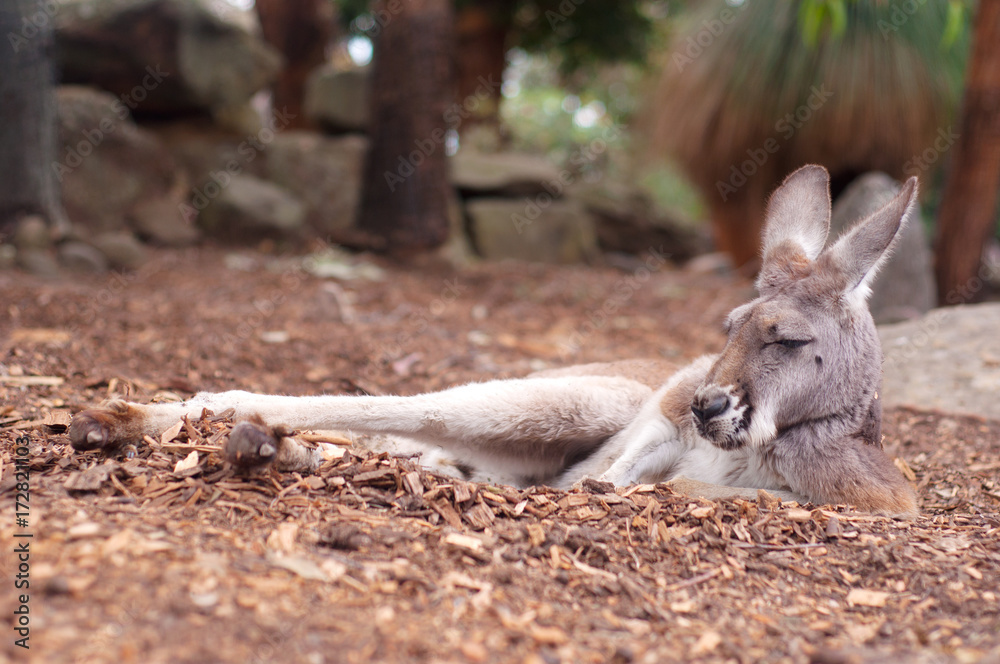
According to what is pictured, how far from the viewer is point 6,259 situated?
652 centimetres

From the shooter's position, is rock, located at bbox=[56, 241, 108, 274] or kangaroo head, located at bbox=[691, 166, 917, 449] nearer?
kangaroo head, located at bbox=[691, 166, 917, 449]

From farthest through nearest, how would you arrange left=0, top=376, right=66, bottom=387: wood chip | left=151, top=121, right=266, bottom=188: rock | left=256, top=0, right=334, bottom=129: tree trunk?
left=256, top=0, right=334, bottom=129: tree trunk, left=151, top=121, right=266, bottom=188: rock, left=0, top=376, right=66, bottom=387: wood chip

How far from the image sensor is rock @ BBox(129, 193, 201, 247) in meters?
8.44

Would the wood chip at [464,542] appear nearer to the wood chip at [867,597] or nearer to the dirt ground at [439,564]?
the dirt ground at [439,564]

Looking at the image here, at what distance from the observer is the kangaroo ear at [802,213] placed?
3.46 m

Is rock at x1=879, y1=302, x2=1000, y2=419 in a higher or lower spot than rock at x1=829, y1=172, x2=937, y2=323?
lower

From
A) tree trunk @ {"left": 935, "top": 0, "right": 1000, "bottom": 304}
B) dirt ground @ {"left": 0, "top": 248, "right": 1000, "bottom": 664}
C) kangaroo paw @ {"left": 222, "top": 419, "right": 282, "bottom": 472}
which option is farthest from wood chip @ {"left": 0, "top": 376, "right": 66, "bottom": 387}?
tree trunk @ {"left": 935, "top": 0, "right": 1000, "bottom": 304}
